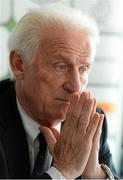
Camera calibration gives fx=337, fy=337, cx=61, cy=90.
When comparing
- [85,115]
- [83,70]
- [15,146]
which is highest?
[83,70]

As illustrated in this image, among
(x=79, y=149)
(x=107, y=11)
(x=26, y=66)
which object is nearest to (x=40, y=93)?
(x=26, y=66)

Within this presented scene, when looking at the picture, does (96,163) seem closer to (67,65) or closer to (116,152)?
(67,65)

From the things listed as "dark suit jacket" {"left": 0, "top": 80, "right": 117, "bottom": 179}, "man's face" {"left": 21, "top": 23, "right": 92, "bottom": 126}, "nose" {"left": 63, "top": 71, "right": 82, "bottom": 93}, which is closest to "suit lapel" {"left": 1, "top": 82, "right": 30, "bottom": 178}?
"dark suit jacket" {"left": 0, "top": 80, "right": 117, "bottom": 179}

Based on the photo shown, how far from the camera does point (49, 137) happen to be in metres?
1.08

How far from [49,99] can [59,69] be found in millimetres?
102

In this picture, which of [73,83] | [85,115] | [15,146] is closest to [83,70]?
[73,83]

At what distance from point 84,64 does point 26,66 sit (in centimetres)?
19

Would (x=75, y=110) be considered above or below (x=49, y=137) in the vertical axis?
above

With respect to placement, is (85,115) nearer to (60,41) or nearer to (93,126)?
(93,126)

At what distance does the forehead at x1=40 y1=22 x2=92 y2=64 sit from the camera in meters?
1.07

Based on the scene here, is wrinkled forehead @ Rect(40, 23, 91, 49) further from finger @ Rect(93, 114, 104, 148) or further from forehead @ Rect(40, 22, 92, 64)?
finger @ Rect(93, 114, 104, 148)

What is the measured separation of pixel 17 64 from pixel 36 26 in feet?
0.52

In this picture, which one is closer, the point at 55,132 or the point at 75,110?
the point at 75,110

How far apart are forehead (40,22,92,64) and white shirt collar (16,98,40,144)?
9.0 inches
